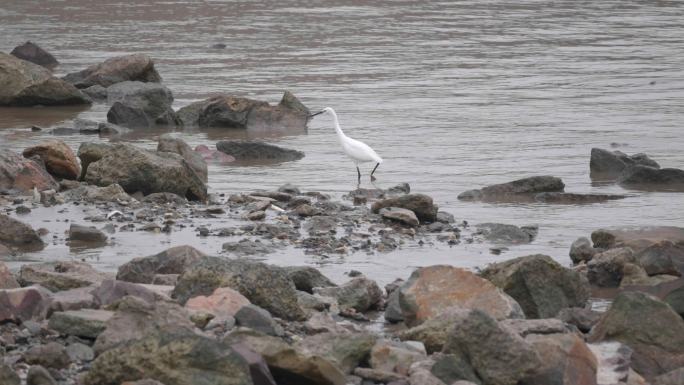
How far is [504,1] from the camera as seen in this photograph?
4447 centimetres

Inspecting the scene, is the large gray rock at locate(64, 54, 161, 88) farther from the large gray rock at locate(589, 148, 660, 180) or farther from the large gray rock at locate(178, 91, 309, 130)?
the large gray rock at locate(589, 148, 660, 180)

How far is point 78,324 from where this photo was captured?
8.05m

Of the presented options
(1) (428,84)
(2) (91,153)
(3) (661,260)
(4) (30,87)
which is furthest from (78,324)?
(1) (428,84)

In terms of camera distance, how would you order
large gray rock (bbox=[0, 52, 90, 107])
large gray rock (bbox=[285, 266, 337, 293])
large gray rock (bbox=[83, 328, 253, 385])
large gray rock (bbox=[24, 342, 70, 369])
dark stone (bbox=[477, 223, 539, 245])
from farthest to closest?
large gray rock (bbox=[0, 52, 90, 107])
dark stone (bbox=[477, 223, 539, 245])
large gray rock (bbox=[285, 266, 337, 293])
large gray rock (bbox=[24, 342, 70, 369])
large gray rock (bbox=[83, 328, 253, 385])

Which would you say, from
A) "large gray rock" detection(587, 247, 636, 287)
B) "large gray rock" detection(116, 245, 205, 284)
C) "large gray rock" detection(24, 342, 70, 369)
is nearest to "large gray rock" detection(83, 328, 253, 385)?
"large gray rock" detection(24, 342, 70, 369)

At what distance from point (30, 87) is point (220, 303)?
48.8ft

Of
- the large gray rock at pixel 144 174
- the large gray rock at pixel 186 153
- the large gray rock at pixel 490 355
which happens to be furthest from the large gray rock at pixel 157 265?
the large gray rock at pixel 186 153

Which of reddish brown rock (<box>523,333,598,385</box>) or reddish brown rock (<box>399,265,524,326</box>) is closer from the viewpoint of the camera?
reddish brown rock (<box>523,333,598,385</box>)

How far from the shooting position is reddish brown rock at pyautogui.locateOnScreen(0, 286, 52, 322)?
8.32 meters

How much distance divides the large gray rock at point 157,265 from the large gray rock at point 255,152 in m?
7.74

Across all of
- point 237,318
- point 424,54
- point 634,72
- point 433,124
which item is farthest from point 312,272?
point 424,54

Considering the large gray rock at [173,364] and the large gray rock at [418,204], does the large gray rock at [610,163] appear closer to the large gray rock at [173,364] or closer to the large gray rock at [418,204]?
the large gray rock at [418,204]

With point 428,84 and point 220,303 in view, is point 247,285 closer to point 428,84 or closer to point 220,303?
point 220,303

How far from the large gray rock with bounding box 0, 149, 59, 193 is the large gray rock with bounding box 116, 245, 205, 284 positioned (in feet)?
13.8
